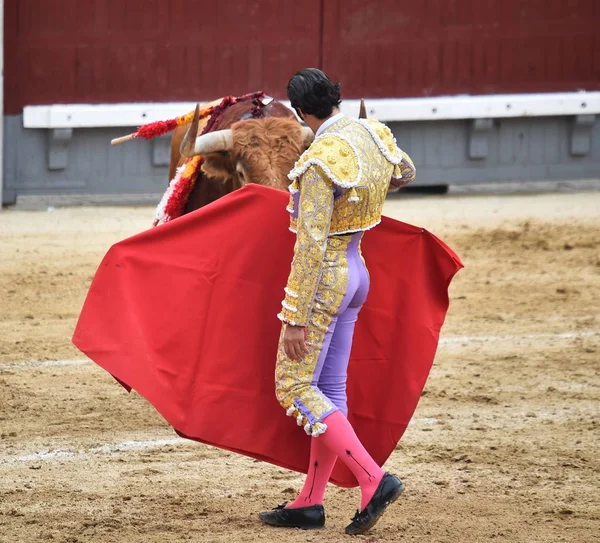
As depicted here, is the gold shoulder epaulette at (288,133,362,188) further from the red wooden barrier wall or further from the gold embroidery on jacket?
the red wooden barrier wall

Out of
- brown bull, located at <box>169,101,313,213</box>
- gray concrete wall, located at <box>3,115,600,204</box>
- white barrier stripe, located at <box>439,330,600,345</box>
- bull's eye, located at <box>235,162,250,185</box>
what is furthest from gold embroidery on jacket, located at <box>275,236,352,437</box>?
gray concrete wall, located at <box>3,115,600,204</box>

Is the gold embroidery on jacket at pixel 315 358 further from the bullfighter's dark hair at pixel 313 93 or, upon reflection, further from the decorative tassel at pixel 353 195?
the bullfighter's dark hair at pixel 313 93

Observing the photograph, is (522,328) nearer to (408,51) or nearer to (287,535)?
(287,535)

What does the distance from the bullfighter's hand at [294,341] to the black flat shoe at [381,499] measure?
44cm

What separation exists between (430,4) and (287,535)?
8.13 m

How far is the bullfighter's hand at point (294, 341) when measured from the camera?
348 cm

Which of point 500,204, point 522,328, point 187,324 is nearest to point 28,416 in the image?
point 187,324

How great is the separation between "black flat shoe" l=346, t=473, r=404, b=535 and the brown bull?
6.05 ft

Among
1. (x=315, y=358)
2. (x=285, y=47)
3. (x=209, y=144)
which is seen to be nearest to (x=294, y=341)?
(x=315, y=358)

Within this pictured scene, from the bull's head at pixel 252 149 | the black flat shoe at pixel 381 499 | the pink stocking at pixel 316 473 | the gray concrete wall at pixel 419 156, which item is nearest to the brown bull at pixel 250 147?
the bull's head at pixel 252 149

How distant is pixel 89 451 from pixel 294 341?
141 cm

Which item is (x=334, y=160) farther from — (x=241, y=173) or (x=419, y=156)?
(x=419, y=156)

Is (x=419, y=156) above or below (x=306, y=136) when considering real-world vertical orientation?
below

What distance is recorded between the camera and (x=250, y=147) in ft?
17.3
